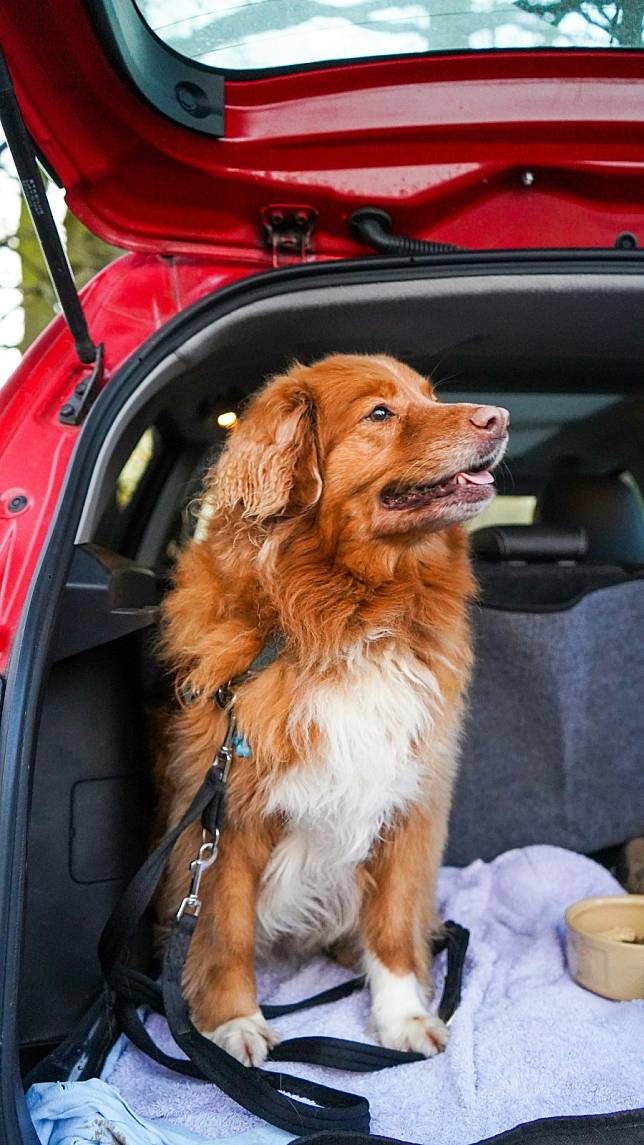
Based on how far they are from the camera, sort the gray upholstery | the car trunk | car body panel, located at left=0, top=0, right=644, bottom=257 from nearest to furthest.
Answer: the car trunk
car body panel, located at left=0, top=0, right=644, bottom=257
the gray upholstery

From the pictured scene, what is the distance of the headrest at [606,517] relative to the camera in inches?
146

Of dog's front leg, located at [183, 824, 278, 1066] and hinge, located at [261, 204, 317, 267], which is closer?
dog's front leg, located at [183, 824, 278, 1066]

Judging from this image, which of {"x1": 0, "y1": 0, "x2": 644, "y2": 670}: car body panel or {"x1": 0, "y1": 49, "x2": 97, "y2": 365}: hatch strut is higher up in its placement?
{"x1": 0, "y1": 0, "x2": 644, "y2": 670}: car body panel

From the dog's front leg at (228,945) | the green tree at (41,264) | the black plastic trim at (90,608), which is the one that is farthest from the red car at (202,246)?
the green tree at (41,264)

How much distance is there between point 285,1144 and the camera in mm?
1553

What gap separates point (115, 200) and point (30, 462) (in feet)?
2.20

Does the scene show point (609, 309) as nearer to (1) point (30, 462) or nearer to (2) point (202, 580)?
(2) point (202, 580)

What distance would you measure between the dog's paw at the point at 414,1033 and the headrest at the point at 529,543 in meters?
1.50

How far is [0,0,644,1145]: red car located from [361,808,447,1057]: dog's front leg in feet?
1.96

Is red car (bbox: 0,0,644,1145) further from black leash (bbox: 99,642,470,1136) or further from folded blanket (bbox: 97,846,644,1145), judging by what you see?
folded blanket (bbox: 97,846,644,1145)

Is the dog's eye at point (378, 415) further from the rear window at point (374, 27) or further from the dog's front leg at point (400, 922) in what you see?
the dog's front leg at point (400, 922)

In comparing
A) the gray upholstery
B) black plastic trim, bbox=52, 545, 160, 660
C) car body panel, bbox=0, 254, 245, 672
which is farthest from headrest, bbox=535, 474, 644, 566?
black plastic trim, bbox=52, 545, 160, 660

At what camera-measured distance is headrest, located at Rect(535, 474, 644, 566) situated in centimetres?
370

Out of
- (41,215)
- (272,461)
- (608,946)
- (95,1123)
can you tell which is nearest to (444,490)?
(272,461)
